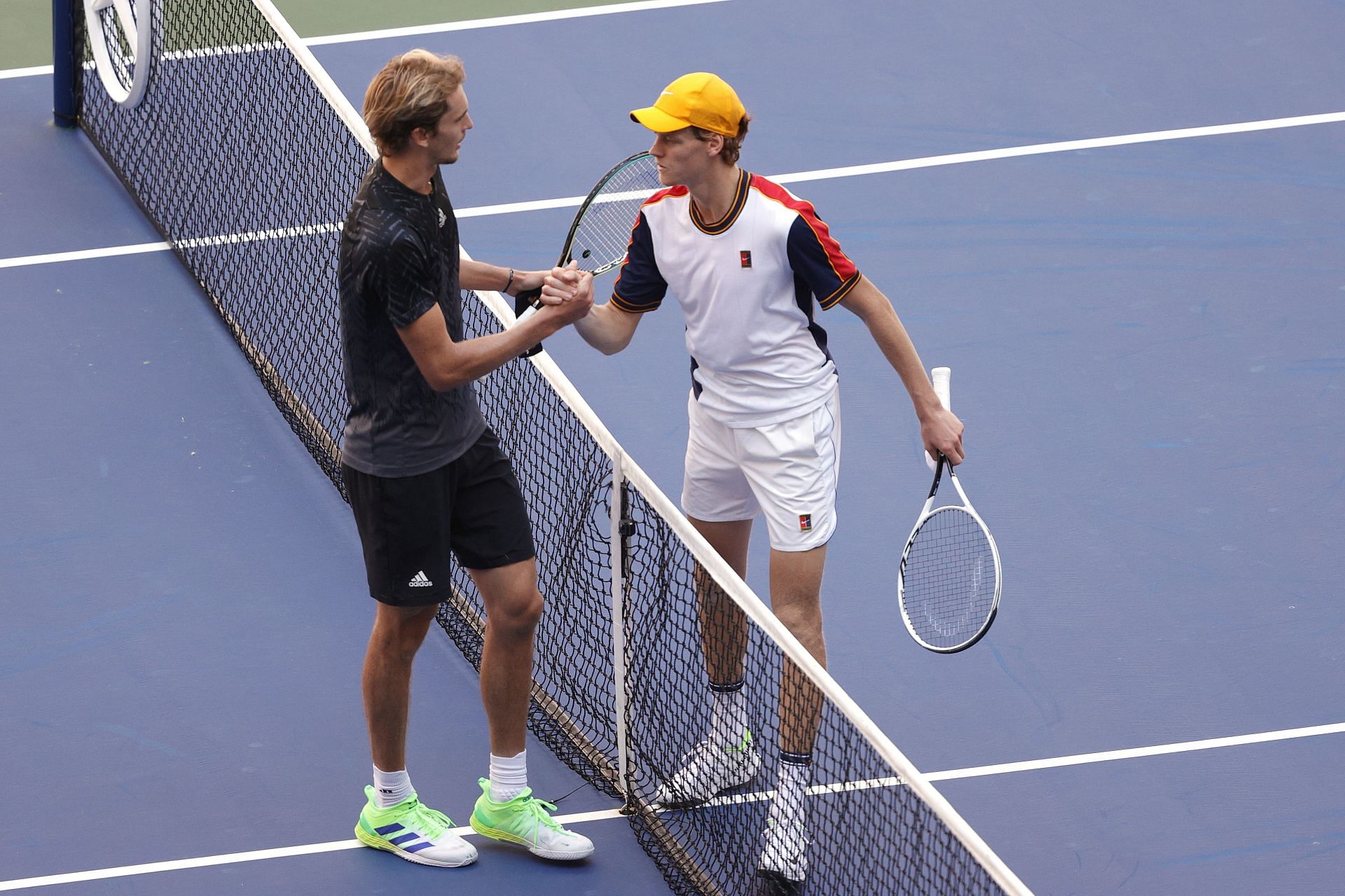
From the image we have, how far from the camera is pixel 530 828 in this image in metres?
4.79

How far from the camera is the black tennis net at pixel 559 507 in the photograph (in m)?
4.37

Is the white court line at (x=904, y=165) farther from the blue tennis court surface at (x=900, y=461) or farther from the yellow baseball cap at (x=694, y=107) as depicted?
the yellow baseball cap at (x=694, y=107)

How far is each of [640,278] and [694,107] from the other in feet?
1.83

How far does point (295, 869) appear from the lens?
188 inches

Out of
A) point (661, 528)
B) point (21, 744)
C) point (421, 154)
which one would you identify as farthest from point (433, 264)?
point (21, 744)

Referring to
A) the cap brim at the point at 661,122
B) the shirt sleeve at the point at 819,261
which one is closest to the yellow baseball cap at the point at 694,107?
the cap brim at the point at 661,122

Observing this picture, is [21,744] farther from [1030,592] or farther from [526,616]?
[1030,592]

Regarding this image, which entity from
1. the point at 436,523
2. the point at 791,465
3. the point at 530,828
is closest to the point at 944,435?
the point at 791,465

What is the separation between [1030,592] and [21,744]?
3.05 metres

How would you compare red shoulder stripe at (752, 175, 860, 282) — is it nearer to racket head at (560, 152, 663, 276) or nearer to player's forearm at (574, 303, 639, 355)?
racket head at (560, 152, 663, 276)

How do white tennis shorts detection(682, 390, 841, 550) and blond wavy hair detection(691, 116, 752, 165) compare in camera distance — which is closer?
blond wavy hair detection(691, 116, 752, 165)

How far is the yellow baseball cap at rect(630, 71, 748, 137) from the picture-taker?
4.33 meters

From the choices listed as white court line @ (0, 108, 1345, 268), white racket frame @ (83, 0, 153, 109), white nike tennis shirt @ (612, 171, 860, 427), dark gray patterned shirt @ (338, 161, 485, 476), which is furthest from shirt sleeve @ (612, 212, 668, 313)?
white racket frame @ (83, 0, 153, 109)

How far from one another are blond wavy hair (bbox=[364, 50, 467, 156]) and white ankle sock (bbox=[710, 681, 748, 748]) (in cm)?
173
